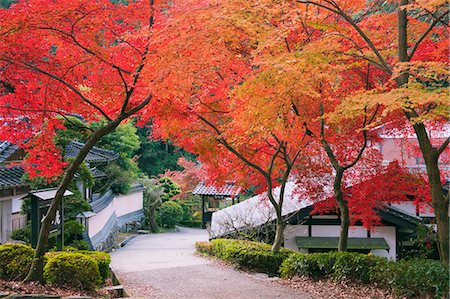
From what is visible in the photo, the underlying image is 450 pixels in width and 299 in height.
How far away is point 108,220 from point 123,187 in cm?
380

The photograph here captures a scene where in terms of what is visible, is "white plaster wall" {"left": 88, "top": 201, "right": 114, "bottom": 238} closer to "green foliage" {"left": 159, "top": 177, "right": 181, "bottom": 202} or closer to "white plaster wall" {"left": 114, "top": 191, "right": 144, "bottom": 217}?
"white plaster wall" {"left": 114, "top": 191, "right": 144, "bottom": 217}

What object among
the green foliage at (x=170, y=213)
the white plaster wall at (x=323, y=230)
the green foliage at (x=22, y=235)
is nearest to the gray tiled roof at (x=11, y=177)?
the green foliage at (x=22, y=235)

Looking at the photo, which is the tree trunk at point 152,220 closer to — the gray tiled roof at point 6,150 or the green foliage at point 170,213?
the green foliage at point 170,213

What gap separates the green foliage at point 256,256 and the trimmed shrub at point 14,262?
6493 millimetres

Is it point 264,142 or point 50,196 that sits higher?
point 264,142

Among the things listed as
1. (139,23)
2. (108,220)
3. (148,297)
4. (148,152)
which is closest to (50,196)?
(148,297)

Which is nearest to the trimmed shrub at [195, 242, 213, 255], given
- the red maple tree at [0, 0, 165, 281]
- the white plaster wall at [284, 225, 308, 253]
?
the white plaster wall at [284, 225, 308, 253]

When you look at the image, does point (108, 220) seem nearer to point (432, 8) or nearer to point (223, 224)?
point (223, 224)

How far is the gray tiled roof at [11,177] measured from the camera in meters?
14.9

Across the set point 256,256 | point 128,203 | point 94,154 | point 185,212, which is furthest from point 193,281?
point 185,212

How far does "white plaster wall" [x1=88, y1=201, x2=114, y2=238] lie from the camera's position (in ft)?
70.4

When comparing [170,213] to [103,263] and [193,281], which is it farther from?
[103,263]

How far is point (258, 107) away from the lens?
888 cm

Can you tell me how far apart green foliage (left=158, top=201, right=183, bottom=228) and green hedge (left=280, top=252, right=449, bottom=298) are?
22411 millimetres
